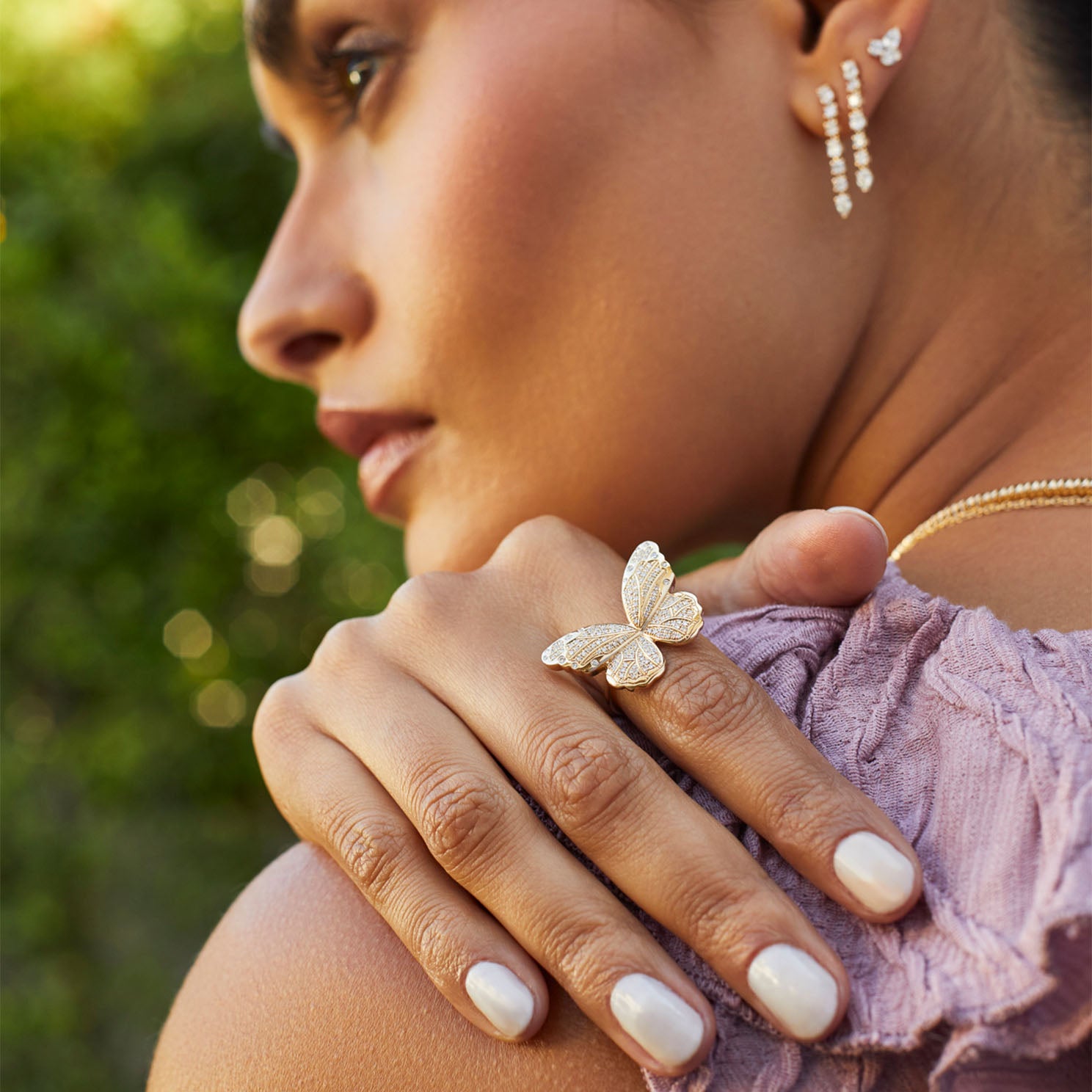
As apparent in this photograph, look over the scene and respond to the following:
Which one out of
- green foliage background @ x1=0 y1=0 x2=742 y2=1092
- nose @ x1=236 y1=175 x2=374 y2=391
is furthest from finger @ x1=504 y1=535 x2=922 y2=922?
green foliage background @ x1=0 y1=0 x2=742 y2=1092

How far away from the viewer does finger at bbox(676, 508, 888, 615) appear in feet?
3.72

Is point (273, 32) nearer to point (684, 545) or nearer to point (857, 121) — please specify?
point (857, 121)

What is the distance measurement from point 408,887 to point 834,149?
1.15 metres

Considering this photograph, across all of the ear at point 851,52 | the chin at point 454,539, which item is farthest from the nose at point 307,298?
the ear at point 851,52

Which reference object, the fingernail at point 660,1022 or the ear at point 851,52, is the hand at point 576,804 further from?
the ear at point 851,52

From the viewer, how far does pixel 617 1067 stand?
3.11ft

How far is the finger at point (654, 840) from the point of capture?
0.88 metres

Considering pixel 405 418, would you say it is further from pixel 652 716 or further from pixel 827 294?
pixel 652 716

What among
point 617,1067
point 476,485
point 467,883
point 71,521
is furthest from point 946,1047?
point 71,521

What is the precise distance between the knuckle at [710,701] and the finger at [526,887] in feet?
0.55

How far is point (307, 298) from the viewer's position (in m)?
1.70

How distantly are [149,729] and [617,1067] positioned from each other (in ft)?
17.2

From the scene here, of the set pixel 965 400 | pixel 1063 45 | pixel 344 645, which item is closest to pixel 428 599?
pixel 344 645

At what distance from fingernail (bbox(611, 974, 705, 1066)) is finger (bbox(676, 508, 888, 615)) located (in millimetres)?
465
